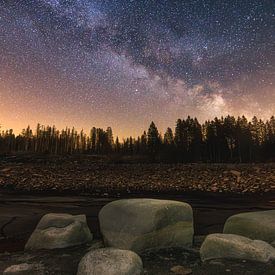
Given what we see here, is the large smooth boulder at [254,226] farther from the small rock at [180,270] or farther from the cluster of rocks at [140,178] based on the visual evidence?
the cluster of rocks at [140,178]

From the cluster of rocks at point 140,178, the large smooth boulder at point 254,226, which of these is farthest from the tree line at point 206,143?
the large smooth boulder at point 254,226

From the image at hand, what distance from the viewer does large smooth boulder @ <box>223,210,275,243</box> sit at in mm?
7613

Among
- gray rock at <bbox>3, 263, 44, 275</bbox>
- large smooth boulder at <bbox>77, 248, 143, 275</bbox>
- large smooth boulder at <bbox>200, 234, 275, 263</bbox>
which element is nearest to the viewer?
large smooth boulder at <bbox>77, 248, 143, 275</bbox>

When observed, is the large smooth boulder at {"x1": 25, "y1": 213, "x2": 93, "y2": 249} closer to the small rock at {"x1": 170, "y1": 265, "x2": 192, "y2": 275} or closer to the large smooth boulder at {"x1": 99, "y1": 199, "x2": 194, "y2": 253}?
the large smooth boulder at {"x1": 99, "y1": 199, "x2": 194, "y2": 253}

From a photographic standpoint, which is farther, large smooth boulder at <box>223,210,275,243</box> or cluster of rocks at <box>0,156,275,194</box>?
cluster of rocks at <box>0,156,275,194</box>

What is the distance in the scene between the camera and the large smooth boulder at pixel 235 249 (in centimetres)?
646

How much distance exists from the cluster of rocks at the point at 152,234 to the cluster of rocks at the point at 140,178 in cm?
1741

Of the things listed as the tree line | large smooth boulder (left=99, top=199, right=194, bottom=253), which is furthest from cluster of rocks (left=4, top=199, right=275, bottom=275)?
the tree line

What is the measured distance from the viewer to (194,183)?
2984cm

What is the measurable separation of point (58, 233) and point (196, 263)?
3.42m

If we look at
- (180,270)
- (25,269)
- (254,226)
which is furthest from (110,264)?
(254,226)

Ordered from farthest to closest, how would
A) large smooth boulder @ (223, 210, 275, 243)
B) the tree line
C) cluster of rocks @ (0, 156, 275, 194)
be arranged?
the tree line → cluster of rocks @ (0, 156, 275, 194) → large smooth boulder @ (223, 210, 275, 243)

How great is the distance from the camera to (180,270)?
238 inches

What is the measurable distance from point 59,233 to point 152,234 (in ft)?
7.64
